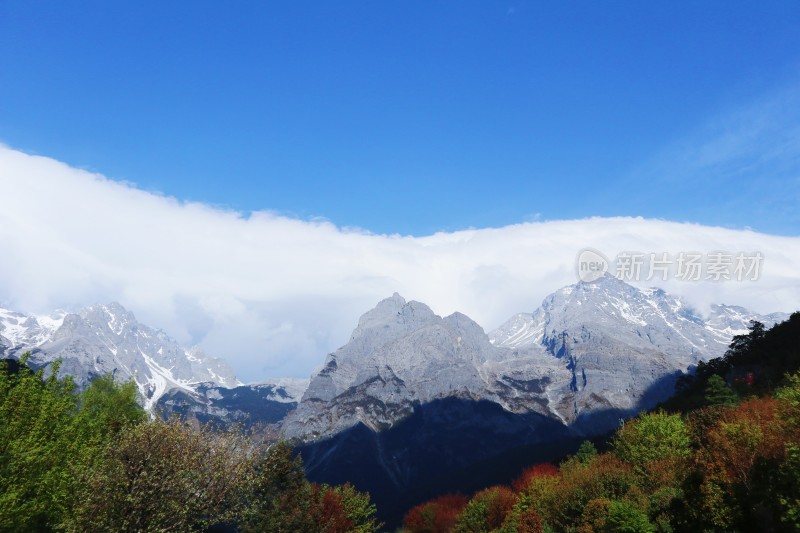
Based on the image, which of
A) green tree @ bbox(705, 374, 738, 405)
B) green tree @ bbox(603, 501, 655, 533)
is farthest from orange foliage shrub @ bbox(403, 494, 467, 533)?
green tree @ bbox(603, 501, 655, 533)

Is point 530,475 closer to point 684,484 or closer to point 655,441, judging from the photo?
point 655,441

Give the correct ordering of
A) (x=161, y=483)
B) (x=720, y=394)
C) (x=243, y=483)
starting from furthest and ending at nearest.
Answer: (x=720, y=394) → (x=243, y=483) → (x=161, y=483)

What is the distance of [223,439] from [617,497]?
46.5 metres

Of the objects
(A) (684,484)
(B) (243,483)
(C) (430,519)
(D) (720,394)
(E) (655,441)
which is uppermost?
(D) (720,394)

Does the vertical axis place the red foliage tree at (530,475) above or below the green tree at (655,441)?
below

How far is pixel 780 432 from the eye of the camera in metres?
44.6

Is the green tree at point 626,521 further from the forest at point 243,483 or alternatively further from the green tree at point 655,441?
the green tree at point 655,441

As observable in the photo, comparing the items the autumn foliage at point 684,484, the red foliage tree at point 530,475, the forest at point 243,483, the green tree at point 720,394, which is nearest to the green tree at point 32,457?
the forest at point 243,483

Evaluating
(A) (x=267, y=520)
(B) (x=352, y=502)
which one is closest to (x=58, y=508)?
(A) (x=267, y=520)

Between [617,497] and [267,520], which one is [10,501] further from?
[617,497]

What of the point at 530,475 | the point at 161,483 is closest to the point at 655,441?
the point at 530,475

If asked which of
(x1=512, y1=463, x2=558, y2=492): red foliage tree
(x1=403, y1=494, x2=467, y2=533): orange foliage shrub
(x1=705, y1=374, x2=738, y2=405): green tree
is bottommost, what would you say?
(x1=403, y1=494, x2=467, y2=533): orange foliage shrub

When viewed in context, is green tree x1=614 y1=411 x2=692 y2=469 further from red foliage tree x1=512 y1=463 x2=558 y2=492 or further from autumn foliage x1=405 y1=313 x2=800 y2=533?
red foliage tree x1=512 y1=463 x2=558 y2=492

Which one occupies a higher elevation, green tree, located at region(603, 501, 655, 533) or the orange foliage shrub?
green tree, located at region(603, 501, 655, 533)
